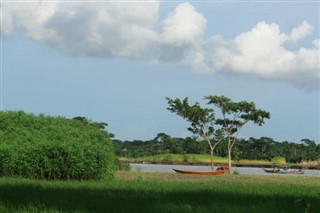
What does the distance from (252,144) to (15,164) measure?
178 ft

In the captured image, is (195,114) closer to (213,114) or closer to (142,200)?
(213,114)

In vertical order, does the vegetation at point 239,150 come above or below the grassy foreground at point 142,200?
above

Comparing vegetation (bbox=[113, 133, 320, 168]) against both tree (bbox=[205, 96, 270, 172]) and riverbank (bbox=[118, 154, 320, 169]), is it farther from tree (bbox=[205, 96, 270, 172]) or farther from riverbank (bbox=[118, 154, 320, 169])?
tree (bbox=[205, 96, 270, 172])

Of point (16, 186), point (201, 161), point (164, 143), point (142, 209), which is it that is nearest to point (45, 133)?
point (16, 186)

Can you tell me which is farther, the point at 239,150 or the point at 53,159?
the point at 239,150

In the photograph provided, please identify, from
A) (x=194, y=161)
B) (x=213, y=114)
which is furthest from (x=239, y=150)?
(x=213, y=114)

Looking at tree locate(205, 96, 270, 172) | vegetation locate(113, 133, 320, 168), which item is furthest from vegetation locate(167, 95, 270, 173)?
vegetation locate(113, 133, 320, 168)

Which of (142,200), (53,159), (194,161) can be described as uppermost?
(194,161)

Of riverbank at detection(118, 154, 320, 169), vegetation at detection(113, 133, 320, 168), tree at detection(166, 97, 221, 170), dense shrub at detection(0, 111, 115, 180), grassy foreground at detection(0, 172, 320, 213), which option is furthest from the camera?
vegetation at detection(113, 133, 320, 168)

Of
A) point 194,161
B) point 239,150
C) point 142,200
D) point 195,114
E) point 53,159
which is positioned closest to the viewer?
point 142,200

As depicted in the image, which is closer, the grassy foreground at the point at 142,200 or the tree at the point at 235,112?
the grassy foreground at the point at 142,200

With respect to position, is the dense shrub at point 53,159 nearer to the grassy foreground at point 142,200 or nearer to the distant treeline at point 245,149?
the grassy foreground at point 142,200

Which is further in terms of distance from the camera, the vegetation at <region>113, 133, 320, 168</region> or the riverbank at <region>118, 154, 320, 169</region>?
the vegetation at <region>113, 133, 320, 168</region>

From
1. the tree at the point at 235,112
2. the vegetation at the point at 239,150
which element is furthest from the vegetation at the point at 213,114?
the vegetation at the point at 239,150
